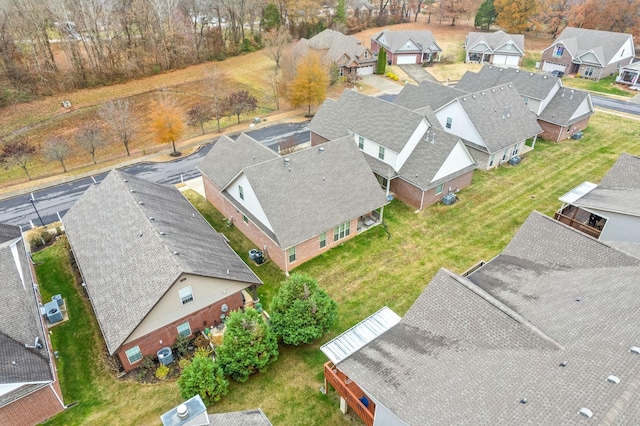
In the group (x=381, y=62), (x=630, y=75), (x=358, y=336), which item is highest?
(x=381, y=62)

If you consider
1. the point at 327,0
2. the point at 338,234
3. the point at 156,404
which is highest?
the point at 327,0

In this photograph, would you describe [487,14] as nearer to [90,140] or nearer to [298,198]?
[298,198]

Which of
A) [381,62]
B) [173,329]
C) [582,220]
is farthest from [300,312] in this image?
[381,62]

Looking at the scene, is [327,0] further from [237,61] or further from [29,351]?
[29,351]

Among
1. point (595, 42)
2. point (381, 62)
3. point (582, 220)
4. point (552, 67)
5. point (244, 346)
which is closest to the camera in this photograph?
point (244, 346)

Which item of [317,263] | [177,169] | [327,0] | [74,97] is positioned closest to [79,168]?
[177,169]

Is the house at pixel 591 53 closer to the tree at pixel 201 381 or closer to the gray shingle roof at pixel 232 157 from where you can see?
the gray shingle roof at pixel 232 157
